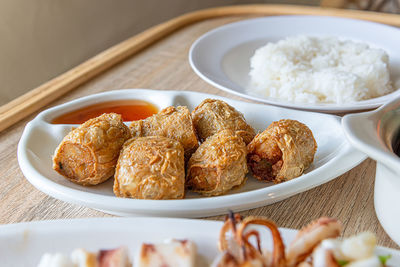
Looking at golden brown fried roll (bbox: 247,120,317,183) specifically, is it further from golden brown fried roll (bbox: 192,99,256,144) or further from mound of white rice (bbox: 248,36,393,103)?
mound of white rice (bbox: 248,36,393,103)

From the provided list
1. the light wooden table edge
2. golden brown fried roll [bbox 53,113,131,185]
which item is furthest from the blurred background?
golden brown fried roll [bbox 53,113,131,185]

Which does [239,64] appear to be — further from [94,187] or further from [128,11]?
[128,11]

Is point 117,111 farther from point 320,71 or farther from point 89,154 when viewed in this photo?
point 320,71

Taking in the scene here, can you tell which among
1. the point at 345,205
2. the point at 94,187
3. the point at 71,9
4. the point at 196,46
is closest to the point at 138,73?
the point at 196,46

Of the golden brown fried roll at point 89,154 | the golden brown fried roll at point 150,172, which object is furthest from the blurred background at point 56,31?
the golden brown fried roll at point 150,172

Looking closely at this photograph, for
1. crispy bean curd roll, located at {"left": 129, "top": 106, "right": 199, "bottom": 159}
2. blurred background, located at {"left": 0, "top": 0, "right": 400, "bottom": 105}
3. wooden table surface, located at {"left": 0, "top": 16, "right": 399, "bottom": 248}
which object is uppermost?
crispy bean curd roll, located at {"left": 129, "top": 106, "right": 199, "bottom": 159}

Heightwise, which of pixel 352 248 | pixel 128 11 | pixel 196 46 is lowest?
pixel 128 11

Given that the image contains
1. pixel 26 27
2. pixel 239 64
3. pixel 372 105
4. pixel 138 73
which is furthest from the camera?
pixel 26 27
